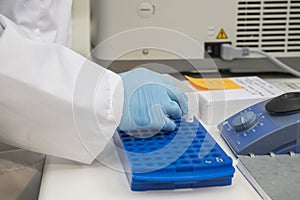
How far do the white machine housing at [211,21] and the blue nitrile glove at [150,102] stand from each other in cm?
27

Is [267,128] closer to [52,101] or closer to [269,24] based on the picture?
[52,101]

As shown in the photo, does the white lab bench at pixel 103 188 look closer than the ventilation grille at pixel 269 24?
Yes

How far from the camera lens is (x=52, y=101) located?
63 centimetres

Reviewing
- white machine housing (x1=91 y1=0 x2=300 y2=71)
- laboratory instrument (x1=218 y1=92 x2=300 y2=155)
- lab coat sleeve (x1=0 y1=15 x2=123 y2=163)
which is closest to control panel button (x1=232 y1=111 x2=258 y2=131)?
laboratory instrument (x1=218 y1=92 x2=300 y2=155)

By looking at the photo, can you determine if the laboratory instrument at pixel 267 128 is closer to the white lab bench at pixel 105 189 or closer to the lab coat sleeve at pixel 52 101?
the white lab bench at pixel 105 189

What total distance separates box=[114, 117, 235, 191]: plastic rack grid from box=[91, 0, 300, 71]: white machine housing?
1.47 ft

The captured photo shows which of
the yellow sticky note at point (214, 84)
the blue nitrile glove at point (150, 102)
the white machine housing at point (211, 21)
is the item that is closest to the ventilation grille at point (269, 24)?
the white machine housing at point (211, 21)

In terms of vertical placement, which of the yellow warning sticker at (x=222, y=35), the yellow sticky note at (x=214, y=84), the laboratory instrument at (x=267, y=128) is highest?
the yellow warning sticker at (x=222, y=35)

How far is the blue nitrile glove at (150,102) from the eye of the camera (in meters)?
0.67

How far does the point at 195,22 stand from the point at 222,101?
30 centimetres

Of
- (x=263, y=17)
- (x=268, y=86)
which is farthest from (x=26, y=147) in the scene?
(x=263, y=17)

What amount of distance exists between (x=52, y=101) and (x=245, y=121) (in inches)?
10.7

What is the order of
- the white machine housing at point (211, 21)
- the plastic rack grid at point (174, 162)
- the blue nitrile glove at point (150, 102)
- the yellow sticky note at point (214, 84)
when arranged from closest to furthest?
the plastic rack grid at point (174, 162) < the blue nitrile glove at point (150, 102) < the yellow sticky note at point (214, 84) < the white machine housing at point (211, 21)

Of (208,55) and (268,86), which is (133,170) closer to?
(268,86)
